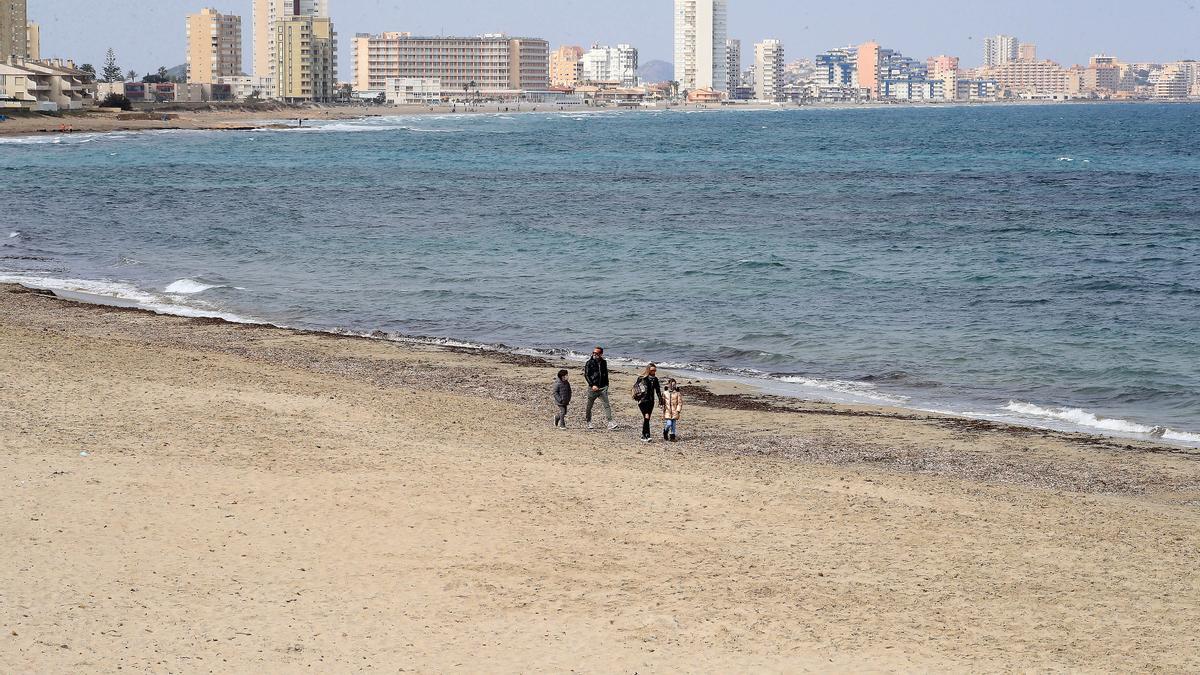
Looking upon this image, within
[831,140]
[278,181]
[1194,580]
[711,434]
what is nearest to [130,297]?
[711,434]

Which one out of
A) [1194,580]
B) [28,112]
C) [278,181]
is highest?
[28,112]

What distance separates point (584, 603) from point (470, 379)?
1170 cm

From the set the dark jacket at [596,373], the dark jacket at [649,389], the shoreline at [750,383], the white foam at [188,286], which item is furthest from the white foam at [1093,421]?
the white foam at [188,286]

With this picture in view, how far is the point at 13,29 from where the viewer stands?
189 meters

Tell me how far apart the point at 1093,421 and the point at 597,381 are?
8.20 metres

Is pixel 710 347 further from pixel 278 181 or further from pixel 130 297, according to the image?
pixel 278 181

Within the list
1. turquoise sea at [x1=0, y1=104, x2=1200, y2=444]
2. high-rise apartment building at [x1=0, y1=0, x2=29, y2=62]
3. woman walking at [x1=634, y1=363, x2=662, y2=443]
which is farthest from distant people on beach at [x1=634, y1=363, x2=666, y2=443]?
high-rise apartment building at [x1=0, y1=0, x2=29, y2=62]

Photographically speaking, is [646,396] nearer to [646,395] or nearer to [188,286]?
[646,395]

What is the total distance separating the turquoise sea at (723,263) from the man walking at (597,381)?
5119 mm

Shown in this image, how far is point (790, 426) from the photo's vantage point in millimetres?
20281

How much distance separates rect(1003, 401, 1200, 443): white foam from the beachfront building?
141933 millimetres

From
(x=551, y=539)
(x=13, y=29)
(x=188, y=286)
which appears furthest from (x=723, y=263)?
(x=13, y=29)

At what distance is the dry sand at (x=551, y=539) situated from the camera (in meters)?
11.3

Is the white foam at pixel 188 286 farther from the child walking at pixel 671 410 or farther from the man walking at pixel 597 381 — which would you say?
the child walking at pixel 671 410
